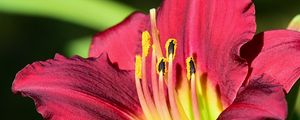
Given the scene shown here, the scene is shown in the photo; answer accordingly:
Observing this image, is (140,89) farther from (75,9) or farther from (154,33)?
(75,9)

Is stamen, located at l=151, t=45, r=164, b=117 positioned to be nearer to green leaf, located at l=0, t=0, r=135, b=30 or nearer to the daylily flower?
the daylily flower

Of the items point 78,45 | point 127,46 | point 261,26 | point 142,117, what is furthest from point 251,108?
point 261,26

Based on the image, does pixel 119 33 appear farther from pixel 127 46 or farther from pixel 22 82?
pixel 22 82

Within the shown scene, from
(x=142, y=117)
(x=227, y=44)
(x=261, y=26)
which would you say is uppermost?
(x=261, y=26)

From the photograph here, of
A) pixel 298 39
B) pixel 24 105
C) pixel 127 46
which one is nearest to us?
pixel 298 39

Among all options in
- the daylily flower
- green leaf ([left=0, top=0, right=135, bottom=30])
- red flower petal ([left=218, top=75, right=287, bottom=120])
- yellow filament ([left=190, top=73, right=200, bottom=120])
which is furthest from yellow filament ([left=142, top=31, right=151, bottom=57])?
green leaf ([left=0, top=0, right=135, bottom=30])

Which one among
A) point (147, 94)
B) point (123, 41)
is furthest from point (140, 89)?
point (123, 41)
